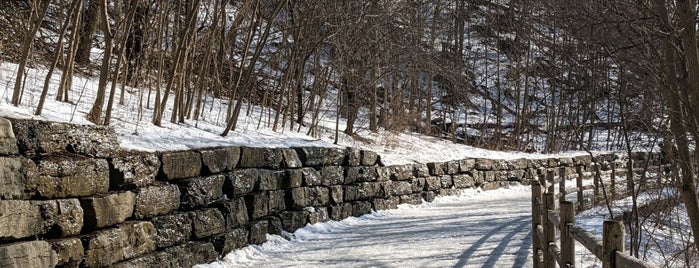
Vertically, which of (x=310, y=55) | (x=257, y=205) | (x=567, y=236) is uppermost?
(x=310, y=55)

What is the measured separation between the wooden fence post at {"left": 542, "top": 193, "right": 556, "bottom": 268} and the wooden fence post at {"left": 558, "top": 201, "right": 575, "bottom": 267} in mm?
700

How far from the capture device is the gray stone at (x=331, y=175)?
10070 millimetres

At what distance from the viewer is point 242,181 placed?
7660 millimetres

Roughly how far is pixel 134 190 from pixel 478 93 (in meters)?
33.4

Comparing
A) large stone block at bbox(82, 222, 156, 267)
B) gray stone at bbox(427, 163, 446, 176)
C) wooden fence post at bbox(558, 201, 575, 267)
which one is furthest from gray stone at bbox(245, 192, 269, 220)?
gray stone at bbox(427, 163, 446, 176)

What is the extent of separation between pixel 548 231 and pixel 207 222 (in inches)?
132

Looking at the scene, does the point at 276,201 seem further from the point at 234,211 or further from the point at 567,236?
the point at 567,236

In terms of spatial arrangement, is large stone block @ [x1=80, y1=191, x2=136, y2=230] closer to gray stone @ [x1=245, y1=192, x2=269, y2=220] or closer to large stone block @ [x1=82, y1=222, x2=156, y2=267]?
large stone block @ [x1=82, y1=222, x2=156, y2=267]

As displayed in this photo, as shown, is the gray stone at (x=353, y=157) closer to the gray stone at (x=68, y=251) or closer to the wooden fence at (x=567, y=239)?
the wooden fence at (x=567, y=239)

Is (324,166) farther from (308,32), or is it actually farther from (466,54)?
(466,54)

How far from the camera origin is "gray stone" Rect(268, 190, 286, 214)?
8430 millimetres

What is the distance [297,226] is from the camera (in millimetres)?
9148

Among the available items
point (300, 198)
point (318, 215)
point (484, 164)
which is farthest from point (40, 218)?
point (484, 164)

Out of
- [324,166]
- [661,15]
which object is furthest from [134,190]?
[661,15]
